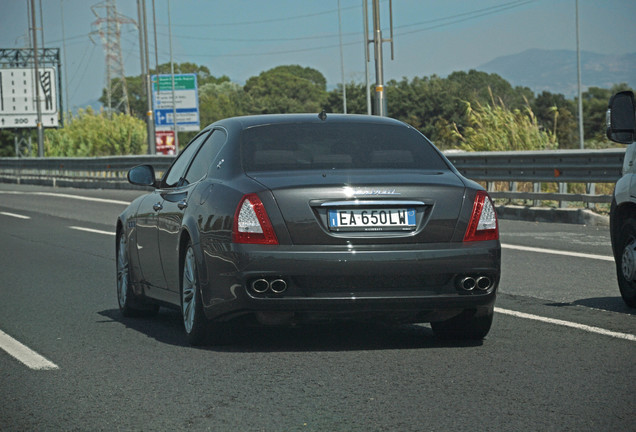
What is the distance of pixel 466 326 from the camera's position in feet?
23.5

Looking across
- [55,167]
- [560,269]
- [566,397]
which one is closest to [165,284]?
[566,397]

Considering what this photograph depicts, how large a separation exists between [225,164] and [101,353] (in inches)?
53.6

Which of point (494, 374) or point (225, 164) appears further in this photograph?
point (225, 164)

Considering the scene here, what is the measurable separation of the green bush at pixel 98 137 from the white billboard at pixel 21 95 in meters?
22.6

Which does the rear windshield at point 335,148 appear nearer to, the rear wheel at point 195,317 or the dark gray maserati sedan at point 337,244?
the dark gray maserati sedan at point 337,244

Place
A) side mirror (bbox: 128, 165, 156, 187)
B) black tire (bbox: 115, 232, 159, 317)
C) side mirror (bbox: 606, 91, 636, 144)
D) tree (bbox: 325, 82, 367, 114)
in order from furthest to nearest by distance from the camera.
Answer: tree (bbox: 325, 82, 367, 114) < black tire (bbox: 115, 232, 159, 317) < side mirror (bbox: 128, 165, 156, 187) < side mirror (bbox: 606, 91, 636, 144)

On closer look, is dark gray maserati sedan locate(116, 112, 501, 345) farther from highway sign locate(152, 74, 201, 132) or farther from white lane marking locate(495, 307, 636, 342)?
highway sign locate(152, 74, 201, 132)

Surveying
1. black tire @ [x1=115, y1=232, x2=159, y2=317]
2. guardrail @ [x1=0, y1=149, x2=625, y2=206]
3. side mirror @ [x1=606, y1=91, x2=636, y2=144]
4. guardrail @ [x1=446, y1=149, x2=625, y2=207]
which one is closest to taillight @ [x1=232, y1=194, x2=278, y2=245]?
black tire @ [x1=115, y1=232, x2=159, y2=317]

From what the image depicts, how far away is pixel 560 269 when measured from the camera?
38.1ft

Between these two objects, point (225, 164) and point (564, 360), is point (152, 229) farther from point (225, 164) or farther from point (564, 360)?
point (564, 360)

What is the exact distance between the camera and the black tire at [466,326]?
7039 mm

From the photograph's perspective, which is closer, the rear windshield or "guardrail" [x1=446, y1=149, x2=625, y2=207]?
the rear windshield

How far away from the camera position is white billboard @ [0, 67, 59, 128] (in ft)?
304

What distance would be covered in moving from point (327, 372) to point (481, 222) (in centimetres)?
131
